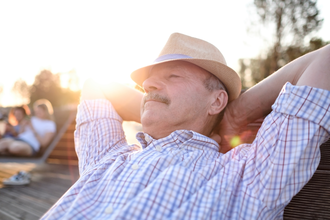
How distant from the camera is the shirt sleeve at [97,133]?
1.80 m

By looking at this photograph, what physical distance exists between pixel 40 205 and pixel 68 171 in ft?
7.56

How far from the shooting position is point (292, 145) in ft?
3.84

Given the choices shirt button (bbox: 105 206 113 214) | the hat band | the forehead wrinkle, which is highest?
the hat band

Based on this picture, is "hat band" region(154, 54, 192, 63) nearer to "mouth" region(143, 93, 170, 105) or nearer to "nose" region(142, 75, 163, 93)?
"nose" region(142, 75, 163, 93)

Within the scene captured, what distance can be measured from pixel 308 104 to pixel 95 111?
1.48m

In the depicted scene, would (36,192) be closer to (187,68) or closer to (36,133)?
(187,68)

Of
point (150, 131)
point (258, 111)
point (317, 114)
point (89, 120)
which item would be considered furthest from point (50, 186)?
point (317, 114)

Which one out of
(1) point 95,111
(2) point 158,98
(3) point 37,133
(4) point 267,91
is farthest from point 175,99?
(3) point 37,133

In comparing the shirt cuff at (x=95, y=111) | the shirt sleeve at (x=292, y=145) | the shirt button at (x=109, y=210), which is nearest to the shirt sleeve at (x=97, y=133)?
the shirt cuff at (x=95, y=111)

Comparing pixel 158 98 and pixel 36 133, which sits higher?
pixel 158 98

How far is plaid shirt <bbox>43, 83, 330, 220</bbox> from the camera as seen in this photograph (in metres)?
1.17

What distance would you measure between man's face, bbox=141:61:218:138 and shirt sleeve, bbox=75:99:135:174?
33 centimetres

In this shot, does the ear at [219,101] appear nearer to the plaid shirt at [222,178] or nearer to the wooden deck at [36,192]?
the plaid shirt at [222,178]

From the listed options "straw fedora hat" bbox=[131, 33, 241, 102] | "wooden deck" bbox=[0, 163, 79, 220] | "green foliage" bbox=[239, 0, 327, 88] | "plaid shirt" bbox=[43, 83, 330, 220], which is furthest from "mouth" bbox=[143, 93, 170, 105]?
"green foliage" bbox=[239, 0, 327, 88]
